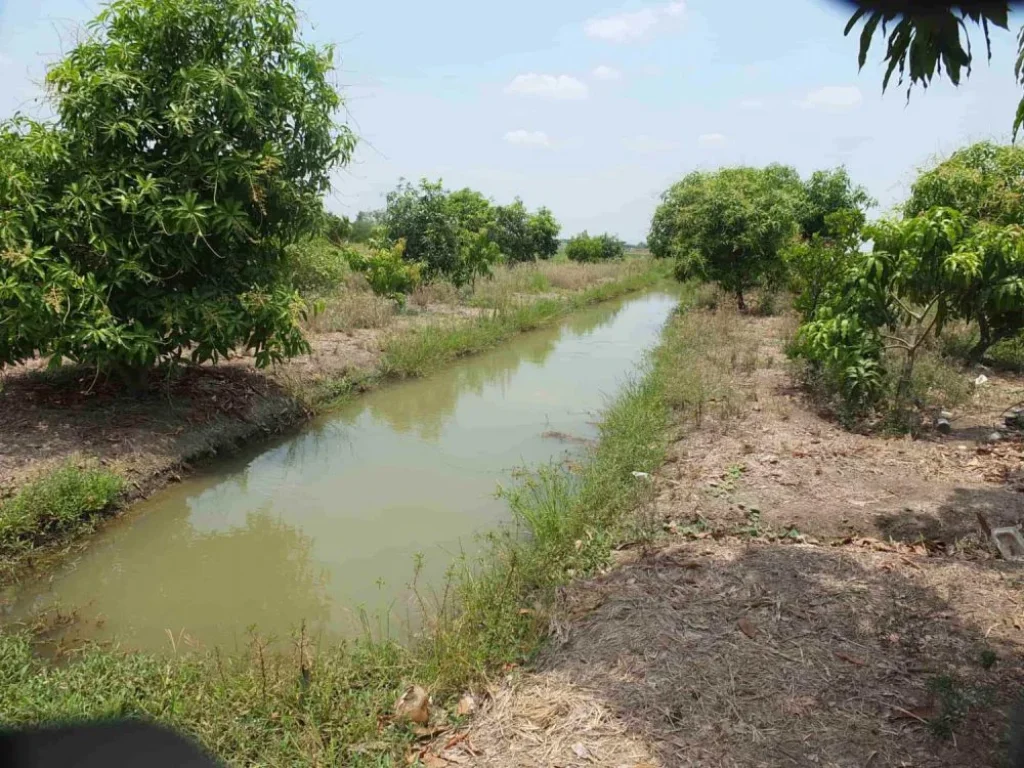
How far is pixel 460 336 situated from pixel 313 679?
8.74m

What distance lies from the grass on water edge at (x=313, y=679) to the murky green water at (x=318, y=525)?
0.43 meters

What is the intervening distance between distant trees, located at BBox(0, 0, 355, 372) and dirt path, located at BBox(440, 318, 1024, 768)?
4372 millimetres

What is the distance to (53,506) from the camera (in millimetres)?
4484

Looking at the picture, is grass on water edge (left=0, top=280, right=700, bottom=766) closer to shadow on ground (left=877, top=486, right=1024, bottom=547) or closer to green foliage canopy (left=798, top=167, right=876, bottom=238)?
shadow on ground (left=877, top=486, right=1024, bottom=547)

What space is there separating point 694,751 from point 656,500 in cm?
244

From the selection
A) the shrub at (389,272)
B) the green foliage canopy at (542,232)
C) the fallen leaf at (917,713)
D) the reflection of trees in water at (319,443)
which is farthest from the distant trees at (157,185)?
the green foliage canopy at (542,232)

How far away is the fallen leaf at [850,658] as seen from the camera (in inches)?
108

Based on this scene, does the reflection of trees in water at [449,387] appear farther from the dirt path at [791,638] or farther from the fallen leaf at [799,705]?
the fallen leaf at [799,705]

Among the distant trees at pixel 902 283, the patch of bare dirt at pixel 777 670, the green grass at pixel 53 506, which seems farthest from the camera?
the distant trees at pixel 902 283

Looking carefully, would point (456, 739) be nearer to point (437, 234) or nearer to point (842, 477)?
point (842, 477)

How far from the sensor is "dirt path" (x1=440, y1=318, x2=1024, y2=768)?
2385 mm

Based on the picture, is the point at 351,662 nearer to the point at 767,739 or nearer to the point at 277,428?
the point at 767,739

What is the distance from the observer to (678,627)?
10.1ft

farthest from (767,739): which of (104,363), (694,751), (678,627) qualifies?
(104,363)
